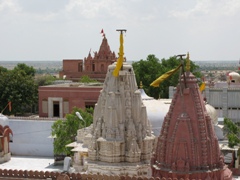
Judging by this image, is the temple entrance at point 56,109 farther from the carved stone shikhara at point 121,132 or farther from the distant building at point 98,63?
the carved stone shikhara at point 121,132

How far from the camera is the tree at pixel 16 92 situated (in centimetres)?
4384

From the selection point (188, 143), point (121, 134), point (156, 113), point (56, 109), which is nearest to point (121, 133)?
point (121, 134)

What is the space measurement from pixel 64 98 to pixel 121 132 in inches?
923

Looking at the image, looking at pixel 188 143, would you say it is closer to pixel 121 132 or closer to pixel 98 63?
pixel 121 132

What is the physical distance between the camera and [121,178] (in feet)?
50.2

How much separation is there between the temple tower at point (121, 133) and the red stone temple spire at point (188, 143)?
9.83 ft

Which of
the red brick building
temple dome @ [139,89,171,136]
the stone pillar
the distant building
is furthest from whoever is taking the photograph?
the distant building

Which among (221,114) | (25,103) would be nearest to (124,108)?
(221,114)

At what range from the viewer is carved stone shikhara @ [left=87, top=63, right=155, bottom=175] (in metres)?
17.5

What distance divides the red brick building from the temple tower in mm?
21240

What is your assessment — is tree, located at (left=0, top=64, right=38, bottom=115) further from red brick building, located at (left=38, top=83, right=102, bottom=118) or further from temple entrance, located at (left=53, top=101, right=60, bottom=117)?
temple entrance, located at (left=53, top=101, right=60, bottom=117)

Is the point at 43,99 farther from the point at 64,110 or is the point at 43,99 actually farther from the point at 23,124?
the point at 23,124

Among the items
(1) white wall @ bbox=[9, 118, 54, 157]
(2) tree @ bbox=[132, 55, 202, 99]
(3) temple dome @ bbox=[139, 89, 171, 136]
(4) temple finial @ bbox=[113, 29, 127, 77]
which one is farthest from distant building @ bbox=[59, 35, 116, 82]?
(4) temple finial @ bbox=[113, 29, 127, 77]

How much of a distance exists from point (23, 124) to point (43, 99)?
9.19m
